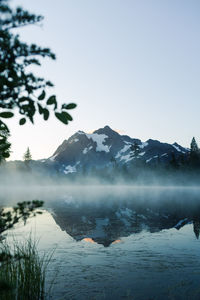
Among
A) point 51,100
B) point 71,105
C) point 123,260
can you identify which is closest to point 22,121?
point 51,100

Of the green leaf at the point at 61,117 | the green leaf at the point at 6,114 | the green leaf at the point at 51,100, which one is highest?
the green leaf at the point at 51,100

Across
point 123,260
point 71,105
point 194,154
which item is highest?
point 194,154

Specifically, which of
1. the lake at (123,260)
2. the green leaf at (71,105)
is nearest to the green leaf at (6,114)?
the green leaf at (71,105)

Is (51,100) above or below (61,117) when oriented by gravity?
above

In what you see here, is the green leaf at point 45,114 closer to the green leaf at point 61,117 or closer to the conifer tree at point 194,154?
the green leaf at point 61,117

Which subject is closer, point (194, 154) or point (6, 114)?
point (6, 114)

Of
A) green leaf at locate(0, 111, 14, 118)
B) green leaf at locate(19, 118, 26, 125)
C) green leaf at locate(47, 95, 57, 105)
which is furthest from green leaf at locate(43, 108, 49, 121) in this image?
green leaf at locate(0, 111, 14, 118)

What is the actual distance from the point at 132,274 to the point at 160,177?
13225 centimetres

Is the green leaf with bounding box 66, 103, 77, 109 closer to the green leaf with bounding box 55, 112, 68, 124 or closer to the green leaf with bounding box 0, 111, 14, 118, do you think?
the green leaf with bounding box 55, 112, 68, 124

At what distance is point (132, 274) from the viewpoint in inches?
472

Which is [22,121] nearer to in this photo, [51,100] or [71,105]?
[51,100]

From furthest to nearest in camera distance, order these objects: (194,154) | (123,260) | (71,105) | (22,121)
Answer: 1. (194,154)
2. (123,260)
3. (22,121)
4. (71,105)

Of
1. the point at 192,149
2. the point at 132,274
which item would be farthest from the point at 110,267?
the point at 192,149

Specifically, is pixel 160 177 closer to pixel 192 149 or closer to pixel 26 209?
pixel 192 149
